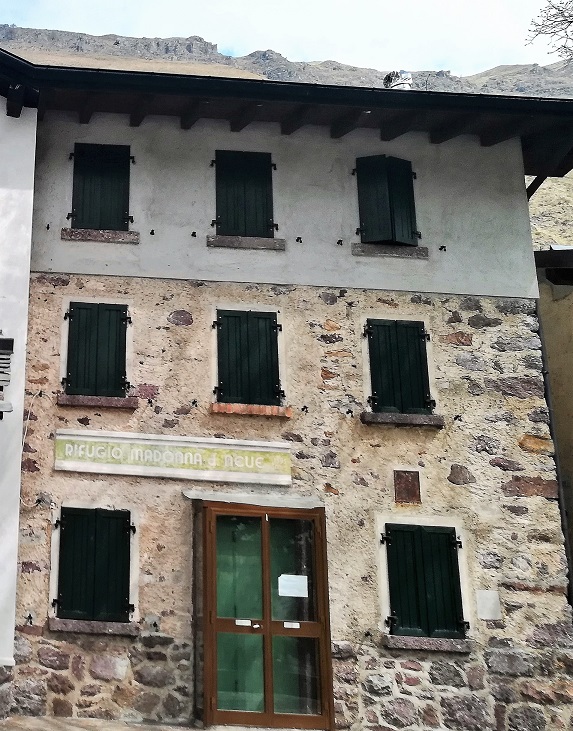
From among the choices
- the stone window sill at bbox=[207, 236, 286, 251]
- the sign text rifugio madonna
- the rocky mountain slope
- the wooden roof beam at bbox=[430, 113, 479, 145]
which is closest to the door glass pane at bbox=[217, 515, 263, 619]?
the sign text rifugio madonna

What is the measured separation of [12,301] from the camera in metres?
11.7

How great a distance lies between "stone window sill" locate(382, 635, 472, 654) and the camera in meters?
11.5

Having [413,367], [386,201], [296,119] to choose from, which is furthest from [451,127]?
[413,367]

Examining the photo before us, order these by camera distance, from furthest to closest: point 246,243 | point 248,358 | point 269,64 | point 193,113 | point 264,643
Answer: point 269,64 < point 193,113 < point 246,243 < point 248,358 < point 264,643

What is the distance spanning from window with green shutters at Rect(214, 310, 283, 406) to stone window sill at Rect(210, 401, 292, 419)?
3.4 inches

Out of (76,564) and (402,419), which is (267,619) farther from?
(402,419)

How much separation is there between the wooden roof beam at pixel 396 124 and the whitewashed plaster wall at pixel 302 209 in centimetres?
17

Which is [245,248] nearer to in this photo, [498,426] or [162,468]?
[162,468]

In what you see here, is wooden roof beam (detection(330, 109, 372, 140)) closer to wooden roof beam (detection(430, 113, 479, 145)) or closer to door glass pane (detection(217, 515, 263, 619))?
wooden roof beam (detection(430, 113, 479, 145))

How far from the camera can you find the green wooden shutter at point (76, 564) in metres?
11.1

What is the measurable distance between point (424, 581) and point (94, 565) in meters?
3.66

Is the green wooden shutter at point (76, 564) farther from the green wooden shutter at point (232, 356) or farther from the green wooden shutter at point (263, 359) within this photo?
the green wooden shutter at point (263, 359)

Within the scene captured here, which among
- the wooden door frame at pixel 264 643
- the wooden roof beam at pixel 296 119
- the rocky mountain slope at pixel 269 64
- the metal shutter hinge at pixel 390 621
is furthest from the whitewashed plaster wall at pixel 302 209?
the rocky mountain slope at pixel 269 64

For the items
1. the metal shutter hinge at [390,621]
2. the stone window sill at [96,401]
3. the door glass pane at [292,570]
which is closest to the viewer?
the door glass pane at [292,570]
